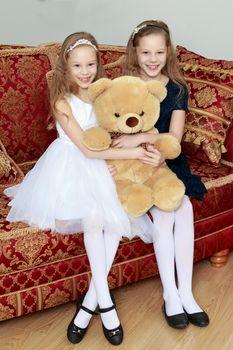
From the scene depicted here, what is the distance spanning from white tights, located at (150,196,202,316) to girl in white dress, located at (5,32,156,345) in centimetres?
13

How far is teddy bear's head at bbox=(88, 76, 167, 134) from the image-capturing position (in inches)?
70.4

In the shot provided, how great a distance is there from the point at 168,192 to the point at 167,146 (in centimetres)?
17

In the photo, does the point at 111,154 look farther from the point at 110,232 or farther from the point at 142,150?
the point at 110,232

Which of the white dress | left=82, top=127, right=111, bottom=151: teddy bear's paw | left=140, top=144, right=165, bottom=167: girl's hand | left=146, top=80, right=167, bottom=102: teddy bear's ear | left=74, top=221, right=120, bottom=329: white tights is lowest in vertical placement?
left=74, top=221, right=120, bottom=329: white tights

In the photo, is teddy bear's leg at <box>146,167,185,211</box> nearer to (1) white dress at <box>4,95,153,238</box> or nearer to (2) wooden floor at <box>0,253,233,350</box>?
(1) white dress at <box>4,95,153,238</box>

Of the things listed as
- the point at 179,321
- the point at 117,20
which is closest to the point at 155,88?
the point at 179,321

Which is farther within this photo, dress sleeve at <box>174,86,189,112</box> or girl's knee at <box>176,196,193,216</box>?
dress sleeve at <box>174,86,189,112</box>

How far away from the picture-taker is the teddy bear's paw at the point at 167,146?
1.87 metres

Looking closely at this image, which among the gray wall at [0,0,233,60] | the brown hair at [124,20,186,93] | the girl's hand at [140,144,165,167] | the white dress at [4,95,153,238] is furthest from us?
the gray wall at [0,0,233,60]

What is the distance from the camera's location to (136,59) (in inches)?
80.6

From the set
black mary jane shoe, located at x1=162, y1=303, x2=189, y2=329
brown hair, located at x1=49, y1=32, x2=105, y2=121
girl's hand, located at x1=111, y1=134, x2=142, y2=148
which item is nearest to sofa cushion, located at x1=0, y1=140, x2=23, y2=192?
brown hair, located at x1=49, y1=32, x2=105, y2=121

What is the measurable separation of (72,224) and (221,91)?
0.90m

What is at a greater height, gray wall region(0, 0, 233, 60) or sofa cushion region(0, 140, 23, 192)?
gray wall region(0, 0, 233, 60)

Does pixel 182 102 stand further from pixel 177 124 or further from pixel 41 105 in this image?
pixel 41 105
